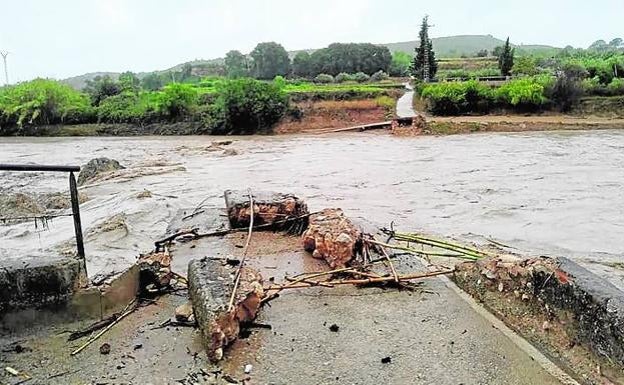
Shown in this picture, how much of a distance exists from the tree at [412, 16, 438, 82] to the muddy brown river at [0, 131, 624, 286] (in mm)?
22533

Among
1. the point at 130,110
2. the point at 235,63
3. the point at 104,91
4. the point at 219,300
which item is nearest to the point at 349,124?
the point at 130,110

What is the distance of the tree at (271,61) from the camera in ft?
277

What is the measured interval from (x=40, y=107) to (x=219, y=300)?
131ft

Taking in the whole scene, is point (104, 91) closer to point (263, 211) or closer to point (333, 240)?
point (263, 211)

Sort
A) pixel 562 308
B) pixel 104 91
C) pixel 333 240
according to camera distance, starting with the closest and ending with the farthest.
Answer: pixel 562 308
pixel 333 240
pixel 104 91

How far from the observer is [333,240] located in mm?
5871

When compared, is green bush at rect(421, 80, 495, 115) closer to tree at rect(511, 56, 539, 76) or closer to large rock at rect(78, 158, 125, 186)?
tree at rect(511, 56, 539, 76)

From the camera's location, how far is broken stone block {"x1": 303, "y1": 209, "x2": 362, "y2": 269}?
5789 mm

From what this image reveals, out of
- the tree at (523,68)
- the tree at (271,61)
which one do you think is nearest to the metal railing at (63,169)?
the tree at (523,68)

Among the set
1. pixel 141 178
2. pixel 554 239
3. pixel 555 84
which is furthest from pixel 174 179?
pixel 555 84

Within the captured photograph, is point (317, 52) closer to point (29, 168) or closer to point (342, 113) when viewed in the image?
point (342, 113)

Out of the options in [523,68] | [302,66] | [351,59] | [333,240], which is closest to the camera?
[333,240]

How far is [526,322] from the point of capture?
439 centimetres

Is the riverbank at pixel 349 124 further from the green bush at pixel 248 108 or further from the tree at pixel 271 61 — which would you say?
the tree at pixel 271 61
